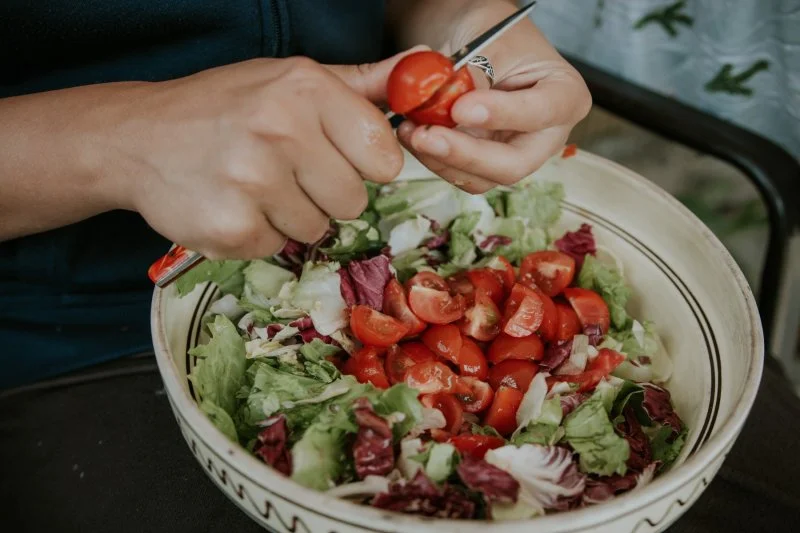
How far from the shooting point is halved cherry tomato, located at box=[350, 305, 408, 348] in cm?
91

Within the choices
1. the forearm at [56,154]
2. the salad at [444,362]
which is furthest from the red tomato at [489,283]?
the forearm at [56,154]

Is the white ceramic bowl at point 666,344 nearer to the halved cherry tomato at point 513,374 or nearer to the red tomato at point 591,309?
the red tomato at point 591,309

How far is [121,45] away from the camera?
1036 millimetres

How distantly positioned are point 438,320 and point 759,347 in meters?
0.36

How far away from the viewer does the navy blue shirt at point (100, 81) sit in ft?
3.26

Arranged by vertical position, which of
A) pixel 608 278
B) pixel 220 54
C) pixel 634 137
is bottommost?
pixel 634 137

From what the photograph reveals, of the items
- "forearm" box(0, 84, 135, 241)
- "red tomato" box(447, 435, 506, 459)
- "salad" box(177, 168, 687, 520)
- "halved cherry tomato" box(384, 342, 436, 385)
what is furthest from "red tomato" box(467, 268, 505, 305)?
A: "forearm" box(0, 84, 135, 241)

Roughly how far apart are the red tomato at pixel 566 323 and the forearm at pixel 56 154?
55cm

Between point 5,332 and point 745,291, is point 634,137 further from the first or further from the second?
point 5,332

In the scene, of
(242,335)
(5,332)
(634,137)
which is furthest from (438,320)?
(634,137)

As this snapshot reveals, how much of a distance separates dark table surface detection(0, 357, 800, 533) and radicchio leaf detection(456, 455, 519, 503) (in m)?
0.30

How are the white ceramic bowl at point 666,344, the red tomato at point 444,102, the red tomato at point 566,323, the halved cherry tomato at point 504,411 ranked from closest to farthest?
1. the white ceramic bowl at point 666,344
2. the red tomato at point 444,102
3. the halved cherry tomato at point 504,411
4. the red tomato at point 566,323

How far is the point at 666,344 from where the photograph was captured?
0.99 m

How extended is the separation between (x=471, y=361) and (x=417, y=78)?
1.15 ft
